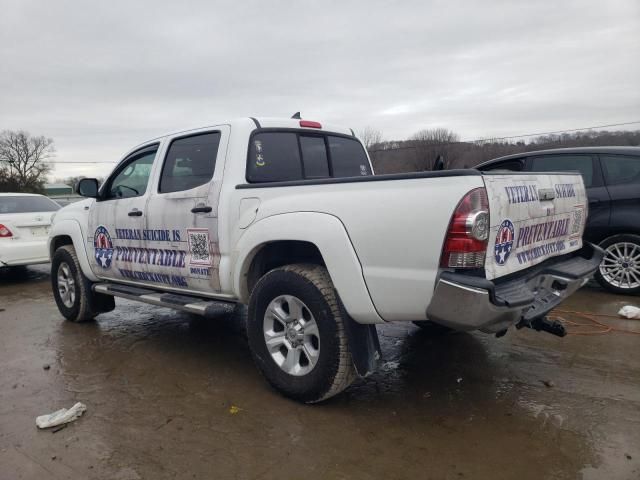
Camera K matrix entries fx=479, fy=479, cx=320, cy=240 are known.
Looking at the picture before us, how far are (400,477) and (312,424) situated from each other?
73 centimetres

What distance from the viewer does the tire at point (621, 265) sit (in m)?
5.64

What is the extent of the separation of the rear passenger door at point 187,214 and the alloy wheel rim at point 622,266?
4.70m

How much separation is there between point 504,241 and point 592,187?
13.2 ft

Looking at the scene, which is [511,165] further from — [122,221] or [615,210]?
[122,221]

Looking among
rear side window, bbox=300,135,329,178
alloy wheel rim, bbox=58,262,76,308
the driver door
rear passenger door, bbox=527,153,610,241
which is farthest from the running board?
rear passenger door, bbox=527,153,610,241

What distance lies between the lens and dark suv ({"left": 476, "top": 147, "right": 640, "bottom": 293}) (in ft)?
18.5

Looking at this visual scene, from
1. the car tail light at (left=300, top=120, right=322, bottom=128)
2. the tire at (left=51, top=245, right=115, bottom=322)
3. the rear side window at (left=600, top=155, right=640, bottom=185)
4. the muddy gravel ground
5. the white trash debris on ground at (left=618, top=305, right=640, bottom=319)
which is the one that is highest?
the car tail light at (left=300, top=120, right=322, bottom=128)

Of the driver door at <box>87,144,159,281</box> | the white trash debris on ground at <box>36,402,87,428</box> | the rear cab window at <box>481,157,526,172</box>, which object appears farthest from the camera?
the rear cab window at <box>481,157,526,172</box>

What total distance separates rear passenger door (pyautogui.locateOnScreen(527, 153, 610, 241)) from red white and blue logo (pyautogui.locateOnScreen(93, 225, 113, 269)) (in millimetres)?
5480

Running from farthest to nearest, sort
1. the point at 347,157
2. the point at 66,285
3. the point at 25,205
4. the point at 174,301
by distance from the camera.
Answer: the point at 25,205, the point at 66,285, the point at 347,157, the point at 174,301

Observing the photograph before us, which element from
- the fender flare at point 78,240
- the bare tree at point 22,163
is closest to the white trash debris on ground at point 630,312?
the fender flare at point 78,240

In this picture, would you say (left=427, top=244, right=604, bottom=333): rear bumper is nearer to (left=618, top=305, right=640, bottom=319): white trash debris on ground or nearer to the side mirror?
(left=618, top=305, right=640, bottom=319): white trash debris on ground

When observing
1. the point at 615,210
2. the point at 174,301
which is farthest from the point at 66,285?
the point at 615,210

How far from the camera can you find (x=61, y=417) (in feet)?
10.3
